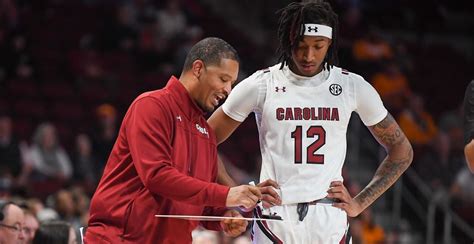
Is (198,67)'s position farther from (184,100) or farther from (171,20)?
(171,20)

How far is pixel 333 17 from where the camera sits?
5.46 meters

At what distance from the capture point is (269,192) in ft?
16.9

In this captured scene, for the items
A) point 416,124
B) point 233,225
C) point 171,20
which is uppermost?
point 171,20

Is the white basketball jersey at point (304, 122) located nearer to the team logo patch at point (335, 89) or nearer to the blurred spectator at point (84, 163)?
the team logo patch at point (335, 89)

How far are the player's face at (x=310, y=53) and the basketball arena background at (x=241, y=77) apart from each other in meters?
4.47

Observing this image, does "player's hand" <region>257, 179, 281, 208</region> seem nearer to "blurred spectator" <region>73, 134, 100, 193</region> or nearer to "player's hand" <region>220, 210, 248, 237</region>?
"player's hand" <region>220, 210, 248, 237</region>

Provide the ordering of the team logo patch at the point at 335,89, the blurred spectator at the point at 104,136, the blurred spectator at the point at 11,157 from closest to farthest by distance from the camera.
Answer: the team logo patch at the point at 335,89, the blurred spectator at the point at 11,157, the blurred spectator at the point at 104,136

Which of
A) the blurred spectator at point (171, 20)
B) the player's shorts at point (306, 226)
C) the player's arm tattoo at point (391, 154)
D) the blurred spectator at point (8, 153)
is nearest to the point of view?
the player's shorts at point (306, 226)

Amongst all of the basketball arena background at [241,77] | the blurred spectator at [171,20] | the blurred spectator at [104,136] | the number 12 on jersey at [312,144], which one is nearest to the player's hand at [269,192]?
the number 12 on jersey at [312,144]

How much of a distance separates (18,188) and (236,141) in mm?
4017

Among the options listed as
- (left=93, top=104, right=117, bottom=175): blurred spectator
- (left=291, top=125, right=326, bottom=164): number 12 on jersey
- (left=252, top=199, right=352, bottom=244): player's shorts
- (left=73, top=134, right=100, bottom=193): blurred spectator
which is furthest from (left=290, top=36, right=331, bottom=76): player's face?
(left=93, top=104, right=117, bottom=175): blurred spectator

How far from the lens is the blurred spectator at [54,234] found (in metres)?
6.40

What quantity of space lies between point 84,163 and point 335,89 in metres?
7.18

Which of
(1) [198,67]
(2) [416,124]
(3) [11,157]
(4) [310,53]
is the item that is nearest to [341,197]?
(4) [310,53]
